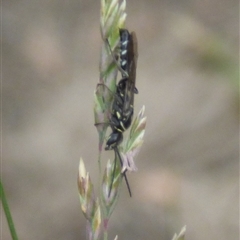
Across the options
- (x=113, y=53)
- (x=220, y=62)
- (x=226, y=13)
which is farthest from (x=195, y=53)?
(x=113, y=53)

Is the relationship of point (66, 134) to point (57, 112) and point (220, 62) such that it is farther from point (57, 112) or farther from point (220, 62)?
Answer: point (220, 62)

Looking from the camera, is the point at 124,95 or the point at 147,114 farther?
the point at 147,114

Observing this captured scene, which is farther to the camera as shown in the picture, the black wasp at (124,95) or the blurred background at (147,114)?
the blurred background at (147,114)

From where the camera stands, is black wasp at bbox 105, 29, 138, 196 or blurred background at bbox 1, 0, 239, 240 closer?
black wasp at bbox 105, 29, 138, 196
